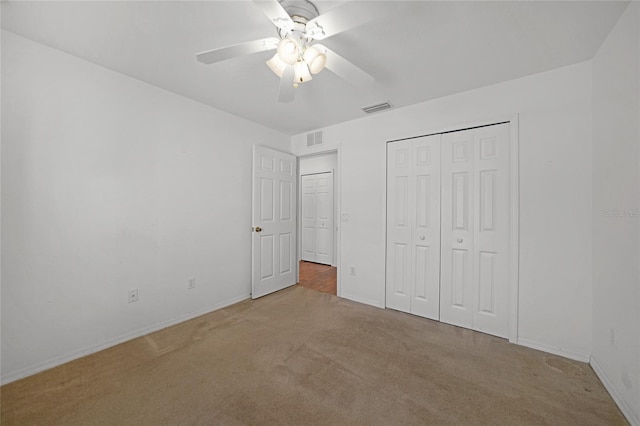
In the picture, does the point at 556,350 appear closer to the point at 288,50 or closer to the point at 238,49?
the point at 288,50

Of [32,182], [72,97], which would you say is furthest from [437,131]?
[32,182]

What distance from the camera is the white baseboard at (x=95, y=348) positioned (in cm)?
171

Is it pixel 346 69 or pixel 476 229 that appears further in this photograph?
pixel 476 229

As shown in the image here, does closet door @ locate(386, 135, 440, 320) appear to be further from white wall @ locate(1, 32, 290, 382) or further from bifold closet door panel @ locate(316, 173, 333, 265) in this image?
bifold closet door panel @ locate(316, 173, 333, 265)

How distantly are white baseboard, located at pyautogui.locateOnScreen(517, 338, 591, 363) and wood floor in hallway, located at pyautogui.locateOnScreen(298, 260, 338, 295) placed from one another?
213 centimetres

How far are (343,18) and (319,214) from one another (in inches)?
170

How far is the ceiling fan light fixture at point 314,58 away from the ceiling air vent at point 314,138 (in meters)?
2.13

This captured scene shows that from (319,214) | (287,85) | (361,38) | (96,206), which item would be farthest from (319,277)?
(361,38)

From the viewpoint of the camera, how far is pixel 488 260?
7.88ft

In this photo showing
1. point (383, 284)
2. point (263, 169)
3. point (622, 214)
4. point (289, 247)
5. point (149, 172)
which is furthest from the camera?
point (289, 247)

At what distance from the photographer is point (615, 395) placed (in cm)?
154

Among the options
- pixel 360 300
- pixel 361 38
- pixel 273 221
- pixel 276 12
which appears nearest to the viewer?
pixel 276 12

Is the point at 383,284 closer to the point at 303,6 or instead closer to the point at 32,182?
the point at 303,6

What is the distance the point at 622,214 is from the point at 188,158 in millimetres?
3629
